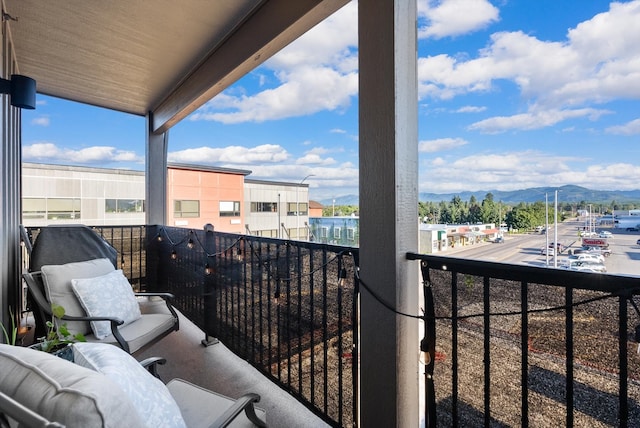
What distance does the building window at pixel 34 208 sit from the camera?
4148 millimetres

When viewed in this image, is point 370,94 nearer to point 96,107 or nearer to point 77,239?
point 77,239

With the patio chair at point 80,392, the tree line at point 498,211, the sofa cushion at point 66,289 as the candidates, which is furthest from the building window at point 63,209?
the tree line at point 498,211

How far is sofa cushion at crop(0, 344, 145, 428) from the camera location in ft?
2.26

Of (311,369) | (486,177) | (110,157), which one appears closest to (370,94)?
(486,177)

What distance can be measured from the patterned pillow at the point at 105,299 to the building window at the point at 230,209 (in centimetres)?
537

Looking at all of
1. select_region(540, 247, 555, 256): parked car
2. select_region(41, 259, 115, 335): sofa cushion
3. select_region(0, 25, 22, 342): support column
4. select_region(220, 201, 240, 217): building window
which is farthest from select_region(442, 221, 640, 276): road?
select_region(220, 201, 240, 217): building window

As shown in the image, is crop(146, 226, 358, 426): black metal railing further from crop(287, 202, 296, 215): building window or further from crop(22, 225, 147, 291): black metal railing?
crop(287, 202, 296, 215): building window

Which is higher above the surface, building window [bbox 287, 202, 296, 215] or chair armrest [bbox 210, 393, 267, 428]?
building window [bbox 287, 202, 296, 215]

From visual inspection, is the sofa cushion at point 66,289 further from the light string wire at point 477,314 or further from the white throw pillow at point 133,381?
the light string wire at point 477,314

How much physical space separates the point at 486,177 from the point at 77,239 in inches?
140

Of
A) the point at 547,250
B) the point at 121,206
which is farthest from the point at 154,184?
the point at 547,250

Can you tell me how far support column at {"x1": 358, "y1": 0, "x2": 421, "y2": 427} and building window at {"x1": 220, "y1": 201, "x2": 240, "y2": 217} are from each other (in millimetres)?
6945

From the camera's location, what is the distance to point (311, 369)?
209 centimetres

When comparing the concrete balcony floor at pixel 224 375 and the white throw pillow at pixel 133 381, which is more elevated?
the white throw pillow at pixel 133 381
